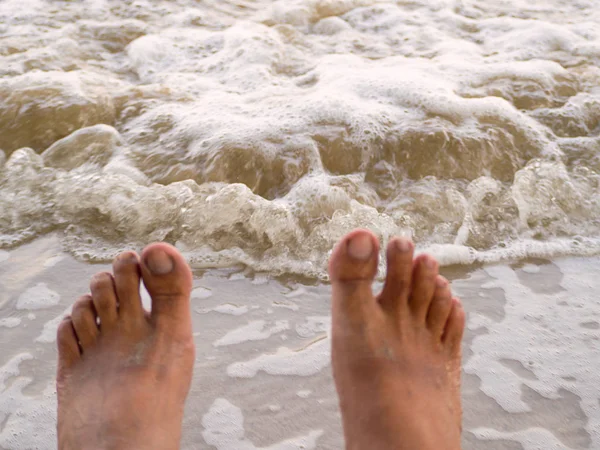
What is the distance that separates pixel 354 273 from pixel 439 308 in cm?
26

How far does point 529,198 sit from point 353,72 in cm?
114

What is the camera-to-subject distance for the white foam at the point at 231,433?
1.22 metres

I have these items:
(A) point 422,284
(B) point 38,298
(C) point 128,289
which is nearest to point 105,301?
(C) point 128,289

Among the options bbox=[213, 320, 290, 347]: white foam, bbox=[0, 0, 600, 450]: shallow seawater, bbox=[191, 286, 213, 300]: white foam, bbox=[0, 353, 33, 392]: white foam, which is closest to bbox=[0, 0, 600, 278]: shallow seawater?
bbox=[0, 0, 600, 450]: shallow seawater

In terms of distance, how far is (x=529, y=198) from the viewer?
204 cm

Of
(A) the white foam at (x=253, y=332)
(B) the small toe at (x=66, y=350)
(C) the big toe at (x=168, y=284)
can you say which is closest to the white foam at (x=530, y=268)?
(A) the white foam at (x=253, y=332)

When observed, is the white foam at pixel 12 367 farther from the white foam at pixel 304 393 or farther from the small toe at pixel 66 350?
the white foam at pixel 304 393

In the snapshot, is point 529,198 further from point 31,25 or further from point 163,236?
point 31,25

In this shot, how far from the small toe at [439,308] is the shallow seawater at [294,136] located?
18.0 inches

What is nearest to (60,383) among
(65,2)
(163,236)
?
(163,236)

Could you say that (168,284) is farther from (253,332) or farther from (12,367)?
(12,367)

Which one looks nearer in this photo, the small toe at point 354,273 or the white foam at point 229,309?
the small toe at point 354,273

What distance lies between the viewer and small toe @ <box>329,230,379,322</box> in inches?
46.4

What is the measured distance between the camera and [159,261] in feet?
4.00
